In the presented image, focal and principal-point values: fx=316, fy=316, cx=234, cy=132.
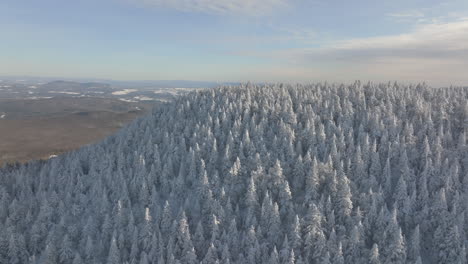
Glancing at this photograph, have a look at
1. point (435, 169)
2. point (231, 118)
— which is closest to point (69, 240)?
point (231, 118)

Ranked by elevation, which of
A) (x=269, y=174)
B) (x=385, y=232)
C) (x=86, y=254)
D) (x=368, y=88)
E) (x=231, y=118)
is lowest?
(x=86, y=254)

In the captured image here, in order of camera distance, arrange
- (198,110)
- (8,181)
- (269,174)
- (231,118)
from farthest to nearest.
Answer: (198,110) → (231,118) → (8,181) → (269,174)

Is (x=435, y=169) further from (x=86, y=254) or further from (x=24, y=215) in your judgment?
(x=24, y=215)

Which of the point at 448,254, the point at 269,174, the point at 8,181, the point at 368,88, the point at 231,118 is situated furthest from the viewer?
the point at 368,88

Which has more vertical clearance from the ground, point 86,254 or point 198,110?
point 198,110

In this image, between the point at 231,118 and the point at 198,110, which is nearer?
the point at 231,118

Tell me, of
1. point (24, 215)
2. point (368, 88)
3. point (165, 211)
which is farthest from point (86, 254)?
point (368, 88)

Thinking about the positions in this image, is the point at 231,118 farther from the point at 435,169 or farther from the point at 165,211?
the point at 435,169
